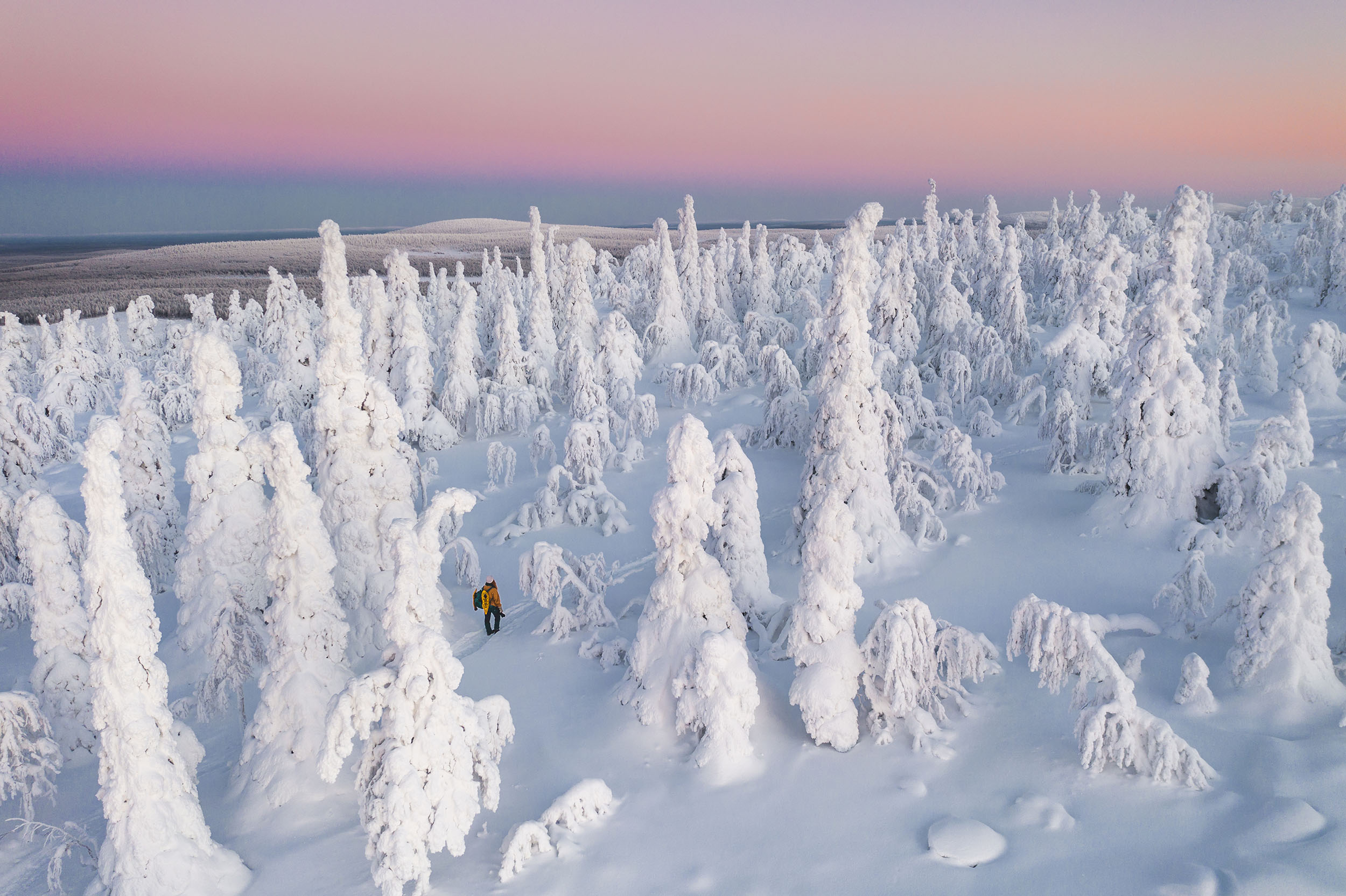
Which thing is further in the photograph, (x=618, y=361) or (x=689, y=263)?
(x=689, y=263)

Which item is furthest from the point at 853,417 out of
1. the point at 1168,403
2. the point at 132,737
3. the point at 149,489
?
the point at 149,489

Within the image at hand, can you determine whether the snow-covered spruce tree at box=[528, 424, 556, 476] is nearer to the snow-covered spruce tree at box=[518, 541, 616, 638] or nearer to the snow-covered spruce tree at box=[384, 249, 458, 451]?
the snow-covered spruce tree at box=[384, 249, 458, 451]

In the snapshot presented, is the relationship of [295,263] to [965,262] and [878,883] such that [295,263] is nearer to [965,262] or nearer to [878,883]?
[965,262]

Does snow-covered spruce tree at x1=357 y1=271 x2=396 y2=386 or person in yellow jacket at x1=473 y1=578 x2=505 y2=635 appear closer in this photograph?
person in yellow jacket at x1=473 y1=578 x2=505 y2=635

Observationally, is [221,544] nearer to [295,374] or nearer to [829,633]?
[829,633]

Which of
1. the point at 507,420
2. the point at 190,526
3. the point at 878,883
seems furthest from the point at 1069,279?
the point at 190,526

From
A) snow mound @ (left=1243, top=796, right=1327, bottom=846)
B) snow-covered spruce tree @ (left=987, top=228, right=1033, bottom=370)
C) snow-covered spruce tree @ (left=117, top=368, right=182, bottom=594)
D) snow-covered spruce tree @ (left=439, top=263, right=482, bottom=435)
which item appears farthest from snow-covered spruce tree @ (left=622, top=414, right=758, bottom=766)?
snow-covered spruce tree @ (left=439, top=263, right=482, bottom=435)
